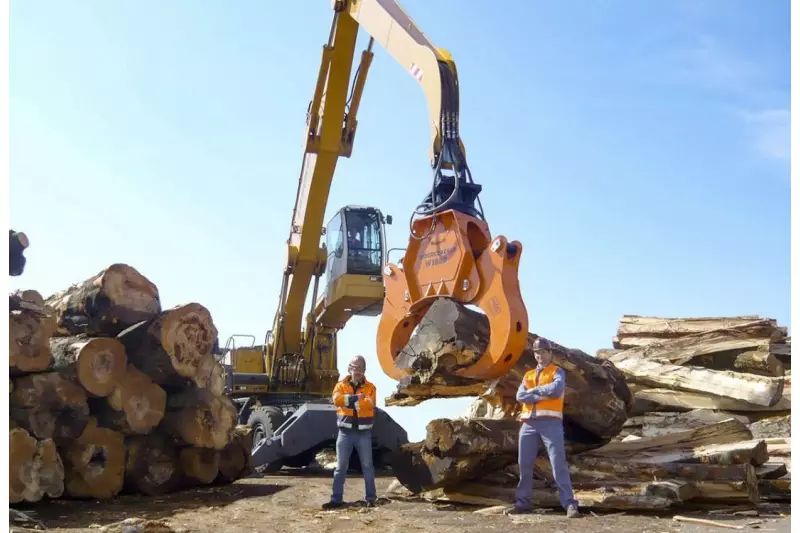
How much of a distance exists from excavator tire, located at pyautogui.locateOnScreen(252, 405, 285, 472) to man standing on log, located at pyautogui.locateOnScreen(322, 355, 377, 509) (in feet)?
14.4

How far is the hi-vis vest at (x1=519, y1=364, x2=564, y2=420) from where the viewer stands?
6.62 metres

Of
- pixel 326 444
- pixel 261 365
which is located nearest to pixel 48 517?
pixel 326 444

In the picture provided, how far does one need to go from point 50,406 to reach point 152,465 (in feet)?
4.72

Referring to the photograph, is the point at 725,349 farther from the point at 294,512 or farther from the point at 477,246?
the point at 294,512

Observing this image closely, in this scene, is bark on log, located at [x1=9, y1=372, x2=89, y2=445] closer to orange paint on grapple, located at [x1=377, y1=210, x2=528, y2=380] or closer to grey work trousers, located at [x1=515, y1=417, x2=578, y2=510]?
orange paint on grapple, located at [x1=377, y1=210, x2=528, y2=380]

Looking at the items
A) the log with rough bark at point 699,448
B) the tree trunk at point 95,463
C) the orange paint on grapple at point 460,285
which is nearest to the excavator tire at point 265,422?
the tree trunk at point 95,463

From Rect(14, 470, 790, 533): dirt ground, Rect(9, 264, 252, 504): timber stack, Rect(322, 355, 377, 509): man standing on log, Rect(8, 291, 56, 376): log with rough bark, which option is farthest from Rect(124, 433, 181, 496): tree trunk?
Rect(322, 355, 377, 509): man standing on log

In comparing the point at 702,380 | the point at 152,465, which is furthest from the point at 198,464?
the point at 702,380

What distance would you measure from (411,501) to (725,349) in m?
4.94

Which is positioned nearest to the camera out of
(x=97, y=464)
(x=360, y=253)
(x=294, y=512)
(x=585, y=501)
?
(x=585, y=501)

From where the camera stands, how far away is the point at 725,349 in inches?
404

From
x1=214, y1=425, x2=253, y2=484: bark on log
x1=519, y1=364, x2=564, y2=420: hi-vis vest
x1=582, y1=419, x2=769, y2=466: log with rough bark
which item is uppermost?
x1=519, y1=364, x2=564, y2=420: hi-vis vest

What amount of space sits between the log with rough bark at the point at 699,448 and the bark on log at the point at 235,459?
414 cm

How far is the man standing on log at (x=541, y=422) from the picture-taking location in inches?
259
